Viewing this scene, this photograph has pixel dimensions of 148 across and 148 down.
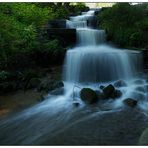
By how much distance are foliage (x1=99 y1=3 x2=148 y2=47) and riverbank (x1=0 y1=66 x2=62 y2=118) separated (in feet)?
8.58

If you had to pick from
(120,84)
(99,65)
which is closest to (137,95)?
(120,84)

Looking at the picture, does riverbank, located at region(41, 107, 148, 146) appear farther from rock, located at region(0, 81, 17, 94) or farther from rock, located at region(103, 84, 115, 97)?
rock, located at region(0, 81, 17, 94)

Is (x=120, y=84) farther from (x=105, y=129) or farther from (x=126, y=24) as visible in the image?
(x=126, y=24)

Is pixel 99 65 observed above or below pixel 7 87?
above

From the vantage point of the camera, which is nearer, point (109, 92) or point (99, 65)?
point (109, 92)

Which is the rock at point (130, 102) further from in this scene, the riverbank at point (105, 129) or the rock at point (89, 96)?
the rock at point (89, 96)

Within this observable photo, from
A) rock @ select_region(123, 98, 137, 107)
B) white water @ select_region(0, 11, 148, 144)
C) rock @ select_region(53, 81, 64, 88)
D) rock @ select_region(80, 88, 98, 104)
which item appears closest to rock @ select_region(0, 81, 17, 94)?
rock @ select_region(53, 81, 64, 88)

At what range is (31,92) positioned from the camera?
28.6 ft

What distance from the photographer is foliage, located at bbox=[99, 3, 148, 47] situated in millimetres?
10938

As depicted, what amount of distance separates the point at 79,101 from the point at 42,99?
99 centimetres

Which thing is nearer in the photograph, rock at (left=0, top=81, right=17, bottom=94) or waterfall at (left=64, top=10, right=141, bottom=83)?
rock at (left=0, top=81, right=17, bottom=94)

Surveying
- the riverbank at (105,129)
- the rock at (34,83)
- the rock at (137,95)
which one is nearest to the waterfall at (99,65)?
the rock at (34,83)

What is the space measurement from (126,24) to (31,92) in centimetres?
474

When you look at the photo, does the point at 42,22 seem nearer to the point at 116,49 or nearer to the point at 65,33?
the point at 65,33
